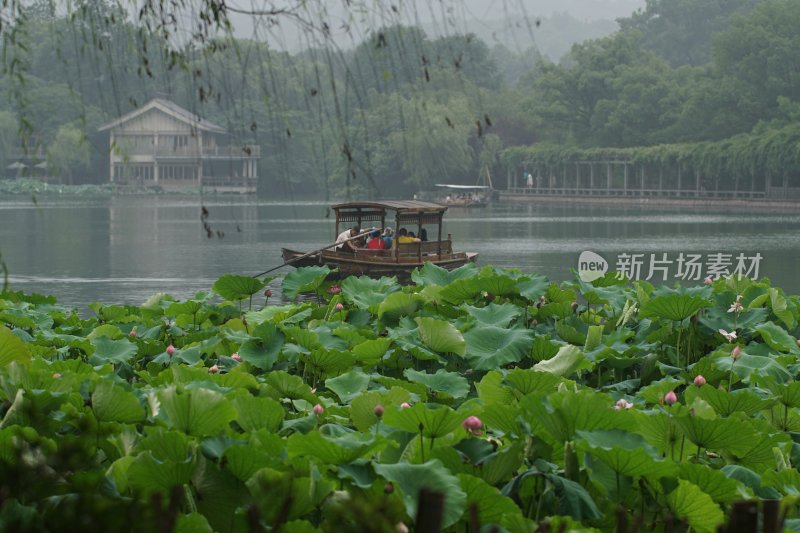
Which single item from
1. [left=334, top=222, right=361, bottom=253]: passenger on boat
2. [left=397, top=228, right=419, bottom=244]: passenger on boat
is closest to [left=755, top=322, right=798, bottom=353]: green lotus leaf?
[left=334, top=222, right=361, bottom=253]: passenger on boat

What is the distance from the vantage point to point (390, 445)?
199 centimetres

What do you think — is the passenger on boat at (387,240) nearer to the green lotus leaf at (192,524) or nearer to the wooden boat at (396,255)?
the wooden boat at (396,255)

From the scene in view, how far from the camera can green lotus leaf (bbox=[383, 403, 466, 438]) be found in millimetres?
1969

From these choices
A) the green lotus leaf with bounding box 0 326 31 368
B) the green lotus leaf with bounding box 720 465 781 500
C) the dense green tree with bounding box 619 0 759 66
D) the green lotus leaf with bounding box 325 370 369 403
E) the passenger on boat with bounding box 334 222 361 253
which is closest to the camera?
the green lotus leaf with bounding box 720 465 781 500

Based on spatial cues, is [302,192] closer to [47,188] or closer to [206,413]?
[47,188]

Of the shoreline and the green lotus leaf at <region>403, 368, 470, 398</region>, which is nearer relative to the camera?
the green lotus leaf at <region>403, 368, 470, 398</region>

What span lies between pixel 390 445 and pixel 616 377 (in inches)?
63.8

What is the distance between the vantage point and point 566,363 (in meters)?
3.10

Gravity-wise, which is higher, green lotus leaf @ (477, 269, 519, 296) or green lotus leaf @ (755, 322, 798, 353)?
green lotus leaf @ (477, 269, 519, 296)

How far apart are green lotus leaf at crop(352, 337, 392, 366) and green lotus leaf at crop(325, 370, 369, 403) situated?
14.4 inches

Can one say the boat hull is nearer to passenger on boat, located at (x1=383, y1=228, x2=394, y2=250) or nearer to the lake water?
passenger on boat, located at (x1=383, y1=228, x2=394, y2=250)

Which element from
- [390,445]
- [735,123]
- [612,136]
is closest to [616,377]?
[390,445]

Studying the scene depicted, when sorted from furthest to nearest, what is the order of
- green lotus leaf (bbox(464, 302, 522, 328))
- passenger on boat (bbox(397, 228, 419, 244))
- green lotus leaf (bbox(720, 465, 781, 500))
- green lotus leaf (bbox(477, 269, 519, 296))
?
passenger on boat (bbox(397, 228, 419, 244)) → green lotus leaf (bbox(477, 269, 519, 296)) → green lotus leaf (bbox(464, 302, 522, 328)) → green lotus leaf (bbox(720, 465, 781, 500))

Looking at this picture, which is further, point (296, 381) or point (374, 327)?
point (374, 327)
